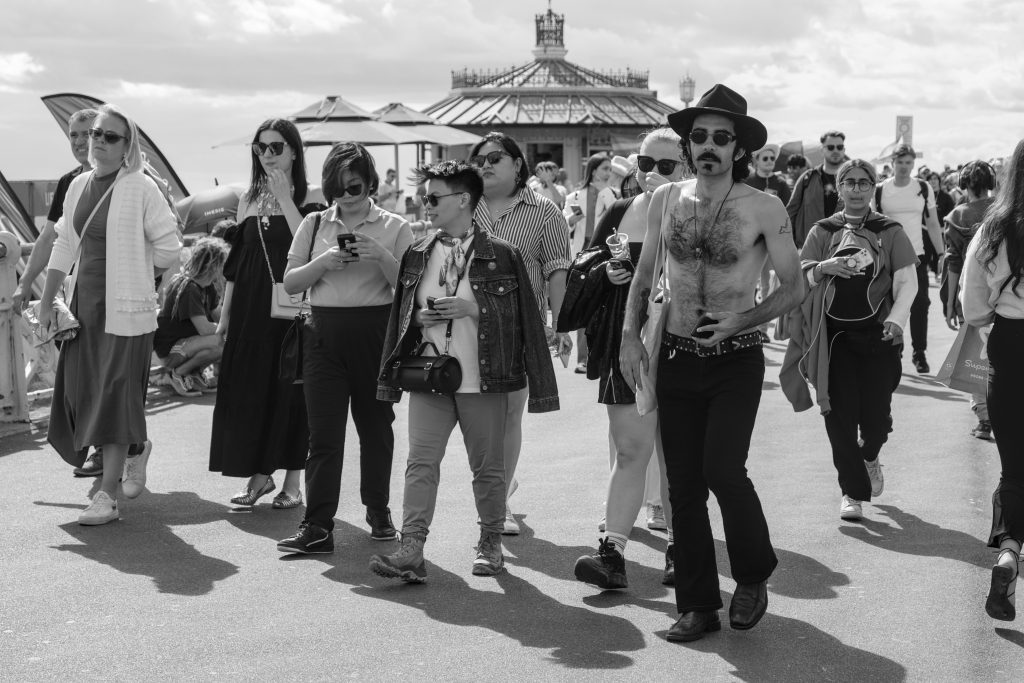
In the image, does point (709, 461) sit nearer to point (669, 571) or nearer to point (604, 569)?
point (604, 569)

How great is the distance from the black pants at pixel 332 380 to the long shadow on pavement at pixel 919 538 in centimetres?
254

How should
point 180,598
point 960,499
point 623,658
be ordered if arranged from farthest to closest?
point 960,499
point 180,598
point 623,658

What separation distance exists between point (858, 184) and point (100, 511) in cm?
435

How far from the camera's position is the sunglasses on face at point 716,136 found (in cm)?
531

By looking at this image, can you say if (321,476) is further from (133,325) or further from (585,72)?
(585,72)

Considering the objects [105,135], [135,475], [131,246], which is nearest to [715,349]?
[131,246]

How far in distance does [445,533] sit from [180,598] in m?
1.62

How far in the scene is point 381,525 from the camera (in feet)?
23.1

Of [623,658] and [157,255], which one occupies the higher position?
[157,255]

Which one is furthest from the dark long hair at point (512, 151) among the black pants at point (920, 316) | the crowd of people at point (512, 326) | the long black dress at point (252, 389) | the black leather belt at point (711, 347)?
the black pants at point (920, 316)

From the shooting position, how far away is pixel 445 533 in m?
7.21

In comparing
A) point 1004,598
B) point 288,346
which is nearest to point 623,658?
point 1004,598

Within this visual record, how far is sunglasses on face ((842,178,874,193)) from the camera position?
7.68 metres

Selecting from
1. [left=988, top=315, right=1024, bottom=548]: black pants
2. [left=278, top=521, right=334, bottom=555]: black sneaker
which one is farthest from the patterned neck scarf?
[left=988, top=315, right=1024, bottom=548]: black pants
